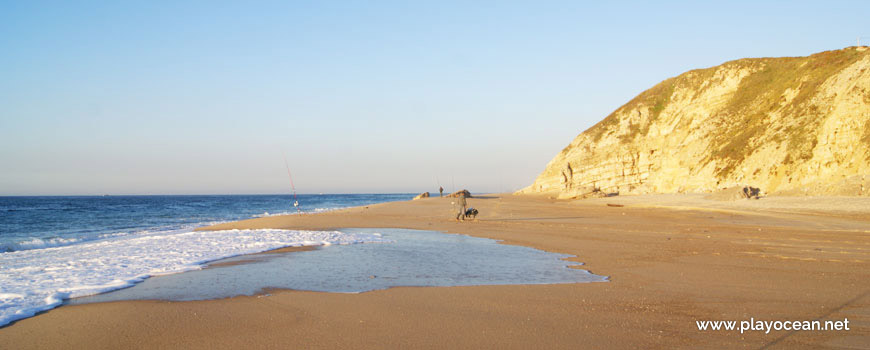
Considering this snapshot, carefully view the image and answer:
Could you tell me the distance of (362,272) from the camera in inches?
357

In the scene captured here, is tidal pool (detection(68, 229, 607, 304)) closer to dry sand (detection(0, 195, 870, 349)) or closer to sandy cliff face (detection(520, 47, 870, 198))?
dry sand (detection(0, 195, 870, 349))

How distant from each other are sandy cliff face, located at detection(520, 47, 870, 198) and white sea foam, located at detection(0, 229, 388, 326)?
81.4ft

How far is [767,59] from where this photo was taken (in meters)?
44.1

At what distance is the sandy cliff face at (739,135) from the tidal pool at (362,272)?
20340mm

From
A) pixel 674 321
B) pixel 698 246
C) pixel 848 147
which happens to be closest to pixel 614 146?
pixel 848 147

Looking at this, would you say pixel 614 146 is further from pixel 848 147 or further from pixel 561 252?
pixel 561 252

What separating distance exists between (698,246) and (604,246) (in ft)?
7.16

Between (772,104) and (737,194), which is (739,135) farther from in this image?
(737,194)

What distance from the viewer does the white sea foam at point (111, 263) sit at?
7031mm

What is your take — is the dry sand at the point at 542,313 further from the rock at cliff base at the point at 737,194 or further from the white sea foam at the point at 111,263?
the rock at cliff base at the point at 737,194

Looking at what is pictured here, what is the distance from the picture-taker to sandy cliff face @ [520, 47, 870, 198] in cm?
2541

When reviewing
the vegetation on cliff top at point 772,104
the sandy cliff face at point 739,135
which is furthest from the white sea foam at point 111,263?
the vegetation on cliff top at point 772,104

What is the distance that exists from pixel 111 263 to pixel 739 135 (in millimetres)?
38730

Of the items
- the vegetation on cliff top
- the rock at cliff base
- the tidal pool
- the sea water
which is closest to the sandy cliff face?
the vegetation on cliff top
